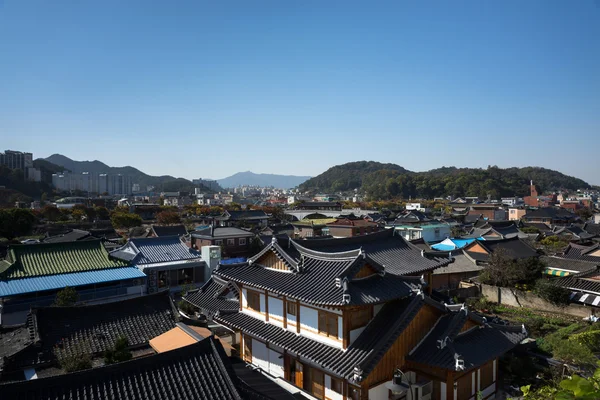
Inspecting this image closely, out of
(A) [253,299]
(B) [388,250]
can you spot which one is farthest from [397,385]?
(B) [388,250]

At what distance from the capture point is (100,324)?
14.7 metres

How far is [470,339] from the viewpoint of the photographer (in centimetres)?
1358

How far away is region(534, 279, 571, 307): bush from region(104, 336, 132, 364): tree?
981 inches

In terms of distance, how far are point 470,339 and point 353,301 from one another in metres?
5.00

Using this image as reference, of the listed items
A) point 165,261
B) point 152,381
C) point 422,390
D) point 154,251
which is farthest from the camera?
point 154,251

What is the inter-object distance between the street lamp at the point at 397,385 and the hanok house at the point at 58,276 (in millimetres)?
17891

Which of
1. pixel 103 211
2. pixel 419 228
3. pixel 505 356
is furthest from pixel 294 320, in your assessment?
pixel 103 211

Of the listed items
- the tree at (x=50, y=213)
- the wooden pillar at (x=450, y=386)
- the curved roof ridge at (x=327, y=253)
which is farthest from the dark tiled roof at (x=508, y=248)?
the tree at (x=50, y=213)

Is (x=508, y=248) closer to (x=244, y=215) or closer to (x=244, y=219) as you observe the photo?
(x=244, y=219)

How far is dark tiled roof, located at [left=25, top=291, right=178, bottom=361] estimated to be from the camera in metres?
13.6

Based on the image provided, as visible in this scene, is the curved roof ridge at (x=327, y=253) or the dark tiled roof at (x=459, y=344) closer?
the dark tiled roof at (x=459, y=344)

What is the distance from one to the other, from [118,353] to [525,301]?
2566cm

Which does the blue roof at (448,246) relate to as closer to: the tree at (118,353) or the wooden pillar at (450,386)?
the wooden pillar at (450,386)

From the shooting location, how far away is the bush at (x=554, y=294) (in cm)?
2481
